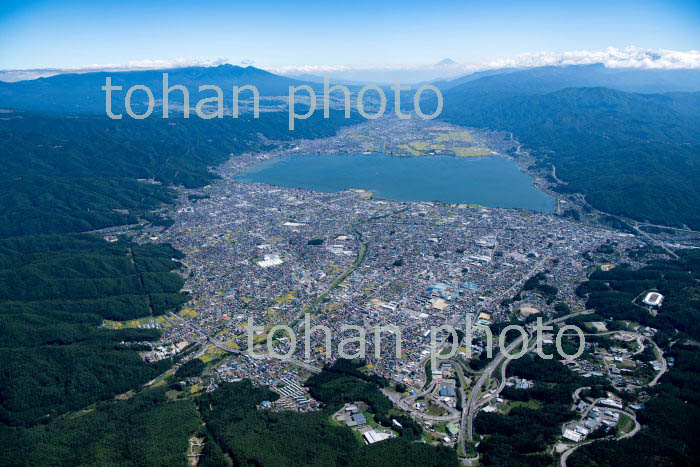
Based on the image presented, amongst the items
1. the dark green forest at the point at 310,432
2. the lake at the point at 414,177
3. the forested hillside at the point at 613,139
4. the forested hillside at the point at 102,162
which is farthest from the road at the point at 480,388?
the forested hillside at the point at 102,162

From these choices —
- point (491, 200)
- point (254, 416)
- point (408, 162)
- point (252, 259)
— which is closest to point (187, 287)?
point (252, 259)

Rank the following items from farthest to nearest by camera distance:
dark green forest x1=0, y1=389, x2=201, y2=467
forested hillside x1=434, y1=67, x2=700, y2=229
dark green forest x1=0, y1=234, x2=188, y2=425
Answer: forested hillside x1=434, y1=67, x2=700, y2=229
dark green forest x1=0, y1=234, x2=188, y2=425
dark green forest x1=0, y1=389, x2=201, y2=467

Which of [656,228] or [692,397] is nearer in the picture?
[692,397]

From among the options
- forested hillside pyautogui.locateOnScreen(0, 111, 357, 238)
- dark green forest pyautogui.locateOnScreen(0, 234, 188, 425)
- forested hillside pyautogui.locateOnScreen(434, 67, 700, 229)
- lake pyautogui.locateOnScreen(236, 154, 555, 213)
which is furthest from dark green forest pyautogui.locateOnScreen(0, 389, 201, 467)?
forested hillside pyautogui.locateOnScreen(434, 67, 700, 229)

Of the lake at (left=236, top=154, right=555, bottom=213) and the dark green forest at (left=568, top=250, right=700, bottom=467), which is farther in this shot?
the lake at (left=236, top=154, right=555, bottom=213)

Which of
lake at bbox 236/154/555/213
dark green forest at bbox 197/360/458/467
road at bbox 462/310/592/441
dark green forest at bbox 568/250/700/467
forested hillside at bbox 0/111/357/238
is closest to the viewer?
dark green forest at bbox 568/250/700/467

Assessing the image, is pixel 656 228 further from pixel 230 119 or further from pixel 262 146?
pixel 230 119

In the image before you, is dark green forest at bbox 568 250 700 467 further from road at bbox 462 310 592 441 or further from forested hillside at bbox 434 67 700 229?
forested hillside at bbox 434 67 700 229

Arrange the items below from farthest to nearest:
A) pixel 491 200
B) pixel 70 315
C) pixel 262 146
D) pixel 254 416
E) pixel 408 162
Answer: pixel 262 146, pixel 408 162, pixel 491 200, pixel 70 315, pixel 254 416
